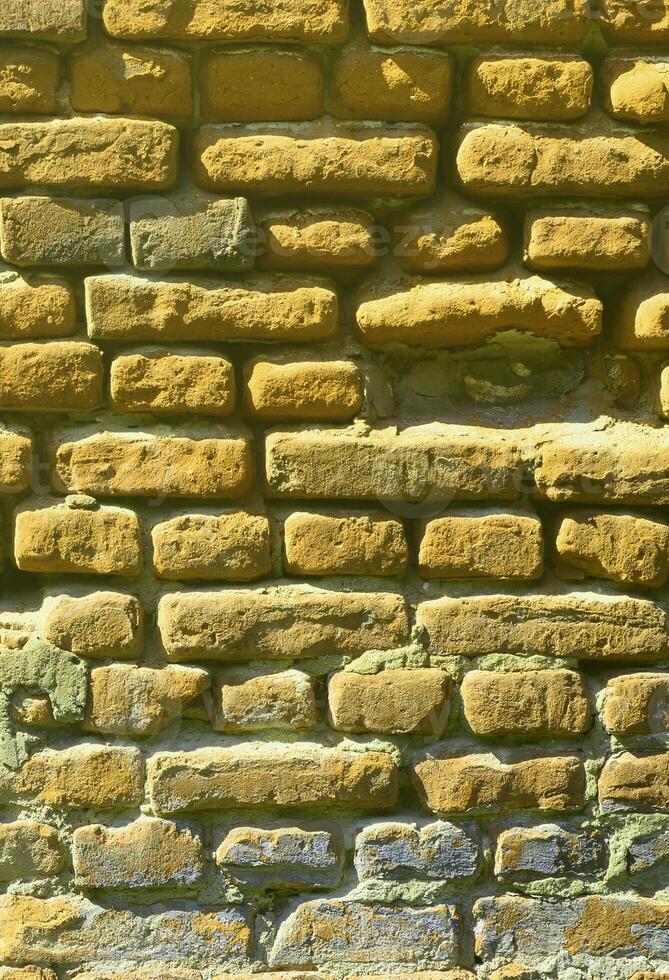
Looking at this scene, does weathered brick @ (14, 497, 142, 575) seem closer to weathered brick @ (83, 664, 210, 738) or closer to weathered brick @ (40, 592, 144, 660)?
weathered brick @ (40, 592, 144, 660)

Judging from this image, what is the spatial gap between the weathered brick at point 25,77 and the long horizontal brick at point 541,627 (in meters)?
0.98

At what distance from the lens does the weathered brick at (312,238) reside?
1495mm

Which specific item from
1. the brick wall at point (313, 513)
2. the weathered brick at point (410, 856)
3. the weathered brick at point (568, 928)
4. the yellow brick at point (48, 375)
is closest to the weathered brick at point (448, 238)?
the brick wall at point (313, 513)

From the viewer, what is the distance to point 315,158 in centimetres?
147

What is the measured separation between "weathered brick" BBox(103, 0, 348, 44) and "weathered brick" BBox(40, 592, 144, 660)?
860mm

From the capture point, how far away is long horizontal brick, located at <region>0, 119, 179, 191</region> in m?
1.46

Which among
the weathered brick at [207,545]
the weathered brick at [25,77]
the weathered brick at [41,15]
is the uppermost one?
the weathered brick at [41,15]

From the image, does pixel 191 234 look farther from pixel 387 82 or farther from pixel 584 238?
pixel 584 238

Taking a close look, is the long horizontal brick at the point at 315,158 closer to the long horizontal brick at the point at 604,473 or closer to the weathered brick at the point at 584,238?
the weathered brick at the point at 584,238

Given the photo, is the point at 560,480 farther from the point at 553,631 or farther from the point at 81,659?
the point at 81,659

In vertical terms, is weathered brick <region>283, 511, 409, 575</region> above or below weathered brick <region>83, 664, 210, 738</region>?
above

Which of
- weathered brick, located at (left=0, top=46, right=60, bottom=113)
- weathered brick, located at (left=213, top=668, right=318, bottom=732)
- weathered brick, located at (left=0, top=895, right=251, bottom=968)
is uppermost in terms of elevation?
weathered brick, located at (left=0, top=46, right=60, bottom=113)

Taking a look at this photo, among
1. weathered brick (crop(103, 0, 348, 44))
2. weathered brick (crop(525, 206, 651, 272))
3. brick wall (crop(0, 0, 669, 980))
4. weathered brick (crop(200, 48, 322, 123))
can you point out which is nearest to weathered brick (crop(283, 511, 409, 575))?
brick wall (crop(0, 0, 669, 980))

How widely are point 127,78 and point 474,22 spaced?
53cm
